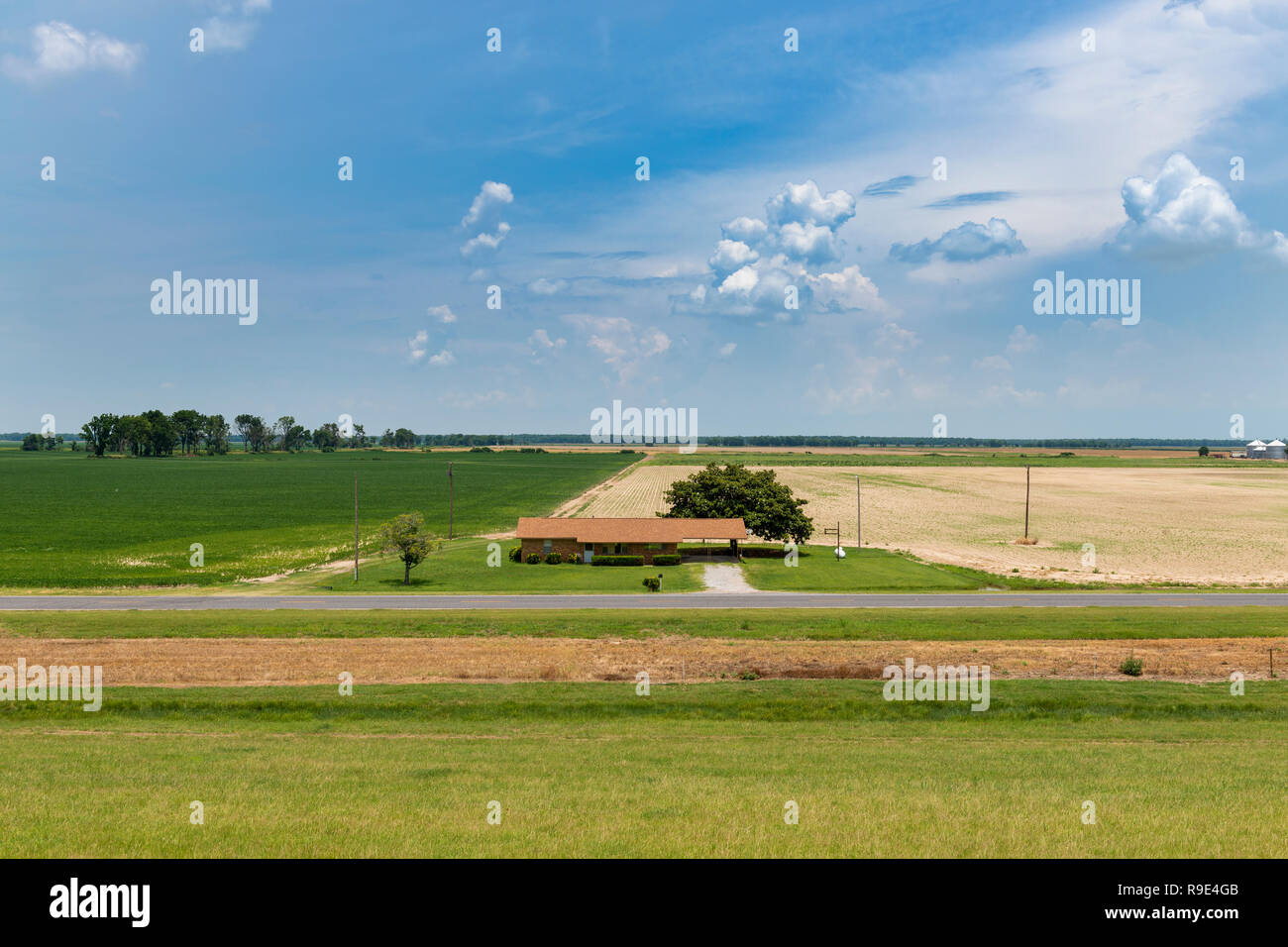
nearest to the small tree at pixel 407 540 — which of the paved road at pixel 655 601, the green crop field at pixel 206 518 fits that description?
the paved road at pixel 655 601

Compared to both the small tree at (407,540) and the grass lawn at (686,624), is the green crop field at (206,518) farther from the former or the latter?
the grass lawn at (686,624)

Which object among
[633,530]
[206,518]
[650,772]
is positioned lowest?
[650,772]

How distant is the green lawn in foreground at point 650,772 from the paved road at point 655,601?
66.7 ft

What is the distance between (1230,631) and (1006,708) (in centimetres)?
2143

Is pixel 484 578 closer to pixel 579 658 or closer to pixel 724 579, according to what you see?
pixel 724 579

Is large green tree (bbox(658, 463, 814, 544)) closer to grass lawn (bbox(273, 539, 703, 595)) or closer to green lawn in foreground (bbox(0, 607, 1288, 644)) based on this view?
grass lawn (bbox(273, 539, 703, 595))

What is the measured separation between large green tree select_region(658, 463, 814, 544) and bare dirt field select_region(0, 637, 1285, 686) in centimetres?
A: 3888

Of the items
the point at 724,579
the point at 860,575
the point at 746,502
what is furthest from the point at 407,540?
the point at 860,575

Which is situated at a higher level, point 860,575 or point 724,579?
point 860,575

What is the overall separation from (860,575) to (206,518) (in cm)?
9298

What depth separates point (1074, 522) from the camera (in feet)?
359
